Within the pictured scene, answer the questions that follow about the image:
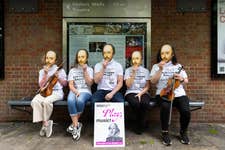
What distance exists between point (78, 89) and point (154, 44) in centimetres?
176

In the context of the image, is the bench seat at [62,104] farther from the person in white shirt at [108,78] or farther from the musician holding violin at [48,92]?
the person in white shirt at [108,78]

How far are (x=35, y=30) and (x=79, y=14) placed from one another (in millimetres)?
872

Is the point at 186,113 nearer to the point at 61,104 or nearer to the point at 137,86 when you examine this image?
the point at 137,86

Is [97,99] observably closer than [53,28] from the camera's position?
Yes

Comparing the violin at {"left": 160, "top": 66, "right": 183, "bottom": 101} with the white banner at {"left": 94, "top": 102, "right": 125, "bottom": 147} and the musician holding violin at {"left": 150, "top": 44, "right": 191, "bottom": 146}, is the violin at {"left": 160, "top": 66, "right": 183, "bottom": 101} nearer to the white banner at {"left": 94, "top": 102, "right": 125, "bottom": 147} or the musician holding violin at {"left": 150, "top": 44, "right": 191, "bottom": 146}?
the musician holding violin at {"left": 150, "top": 44, "right": 191, "bottom": 146}

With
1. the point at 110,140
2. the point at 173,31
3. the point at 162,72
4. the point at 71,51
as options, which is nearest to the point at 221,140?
the point at 162,72

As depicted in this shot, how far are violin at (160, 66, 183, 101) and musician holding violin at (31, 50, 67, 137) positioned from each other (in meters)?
1.68

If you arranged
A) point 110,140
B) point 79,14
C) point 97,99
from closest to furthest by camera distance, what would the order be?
point 110,140 < point 97,99 < point 79,14

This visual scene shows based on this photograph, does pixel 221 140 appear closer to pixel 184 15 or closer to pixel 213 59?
pixel 213 59

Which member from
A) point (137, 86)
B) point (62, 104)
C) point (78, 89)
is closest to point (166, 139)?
point (137, 86)

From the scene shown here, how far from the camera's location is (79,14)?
6848 millimetres

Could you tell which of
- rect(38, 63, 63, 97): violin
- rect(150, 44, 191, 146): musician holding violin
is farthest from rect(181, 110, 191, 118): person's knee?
rect(38, 63, 63, 97): violin

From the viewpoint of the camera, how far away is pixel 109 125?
5.61 m

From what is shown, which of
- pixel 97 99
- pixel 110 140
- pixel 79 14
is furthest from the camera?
pixel 79 14
